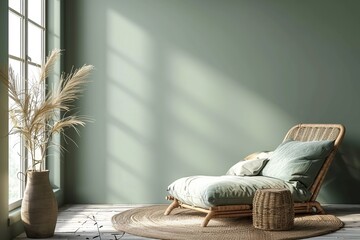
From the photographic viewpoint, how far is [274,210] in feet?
15.8

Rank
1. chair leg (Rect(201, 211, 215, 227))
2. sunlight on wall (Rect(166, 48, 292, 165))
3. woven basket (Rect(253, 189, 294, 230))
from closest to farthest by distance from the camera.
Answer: woven basket (Rect(253, 189, 294, 230)) < chair leg (Rect(201, 211, 215, 227)) < sunlight on wall (Rect(166, 48, 292, 165))

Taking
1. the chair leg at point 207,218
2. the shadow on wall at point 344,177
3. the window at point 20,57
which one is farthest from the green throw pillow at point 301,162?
the window at point 20,57

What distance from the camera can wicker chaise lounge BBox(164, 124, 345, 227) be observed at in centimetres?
504


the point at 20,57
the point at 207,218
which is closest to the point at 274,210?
the point at 207,218

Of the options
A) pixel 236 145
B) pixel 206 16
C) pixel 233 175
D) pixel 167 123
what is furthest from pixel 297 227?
pixel 206 16

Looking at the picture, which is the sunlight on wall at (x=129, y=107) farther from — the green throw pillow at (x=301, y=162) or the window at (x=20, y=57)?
the green throw pillow at (x=301, y=162)

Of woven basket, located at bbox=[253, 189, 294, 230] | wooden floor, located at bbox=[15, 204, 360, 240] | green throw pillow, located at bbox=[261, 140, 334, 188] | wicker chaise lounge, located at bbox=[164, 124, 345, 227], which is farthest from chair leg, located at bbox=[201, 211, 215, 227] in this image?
green throw pillow, located at bbox=[261, 140, 334, 188]

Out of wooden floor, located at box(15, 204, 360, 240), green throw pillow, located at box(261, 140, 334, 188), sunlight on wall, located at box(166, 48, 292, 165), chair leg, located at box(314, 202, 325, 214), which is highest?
sunlight on wall, located at box(166, 48, 292, 165)

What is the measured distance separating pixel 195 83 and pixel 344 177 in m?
1.94

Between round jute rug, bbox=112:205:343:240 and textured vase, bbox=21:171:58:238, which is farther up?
textured vase, bbox=21:171:58:238

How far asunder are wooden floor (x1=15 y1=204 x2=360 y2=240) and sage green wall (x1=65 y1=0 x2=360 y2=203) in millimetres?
346

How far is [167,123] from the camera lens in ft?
21.3

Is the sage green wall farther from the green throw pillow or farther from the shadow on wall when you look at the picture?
the green throw pillow

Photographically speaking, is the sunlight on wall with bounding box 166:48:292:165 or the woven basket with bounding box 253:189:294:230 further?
the sunlight on wall with bounding box 166:48:292:165
